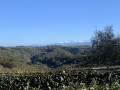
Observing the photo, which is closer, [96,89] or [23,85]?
[96,89]

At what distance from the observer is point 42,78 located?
11.2m

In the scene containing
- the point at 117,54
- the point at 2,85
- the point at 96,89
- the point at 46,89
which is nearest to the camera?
the point at 96,89

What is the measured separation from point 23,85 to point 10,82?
937 mm

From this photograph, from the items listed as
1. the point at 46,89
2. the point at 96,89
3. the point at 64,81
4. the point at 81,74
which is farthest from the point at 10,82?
the point at 96,89

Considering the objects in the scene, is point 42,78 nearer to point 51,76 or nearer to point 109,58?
point 51,76

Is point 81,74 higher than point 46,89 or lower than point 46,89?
higher

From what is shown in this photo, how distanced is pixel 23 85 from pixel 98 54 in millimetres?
21584

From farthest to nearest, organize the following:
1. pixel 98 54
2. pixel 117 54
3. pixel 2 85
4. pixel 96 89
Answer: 1. pixel 98 54
2. pixel 117 54
3. pixel 2 85
4. pixel 96 89

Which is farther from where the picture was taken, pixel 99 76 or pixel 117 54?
pixel 117 54

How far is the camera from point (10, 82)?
36.9 ft

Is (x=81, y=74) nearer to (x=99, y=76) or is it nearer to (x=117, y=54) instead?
(x=99, y=76)

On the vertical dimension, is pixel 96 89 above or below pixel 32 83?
above

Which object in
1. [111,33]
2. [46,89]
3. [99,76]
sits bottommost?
[46,89]

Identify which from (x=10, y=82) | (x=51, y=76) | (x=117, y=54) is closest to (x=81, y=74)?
(x=51, y=76)
